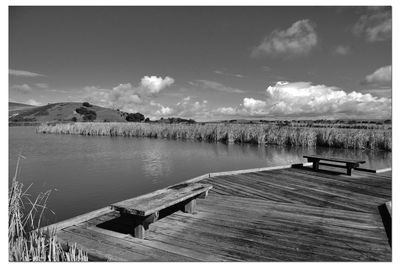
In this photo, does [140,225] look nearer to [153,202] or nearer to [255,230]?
[153,202]

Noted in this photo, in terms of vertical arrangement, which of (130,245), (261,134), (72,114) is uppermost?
(72,114)

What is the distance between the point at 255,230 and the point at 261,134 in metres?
21.0

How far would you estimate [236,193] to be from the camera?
6.25 meters

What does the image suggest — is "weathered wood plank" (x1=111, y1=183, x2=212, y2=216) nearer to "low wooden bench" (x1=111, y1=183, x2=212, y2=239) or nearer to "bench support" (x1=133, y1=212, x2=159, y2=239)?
"low wooden bench" (x1=111, y1=183, x2=212, y2=239)

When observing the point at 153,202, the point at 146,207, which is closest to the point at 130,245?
the point at 146,207

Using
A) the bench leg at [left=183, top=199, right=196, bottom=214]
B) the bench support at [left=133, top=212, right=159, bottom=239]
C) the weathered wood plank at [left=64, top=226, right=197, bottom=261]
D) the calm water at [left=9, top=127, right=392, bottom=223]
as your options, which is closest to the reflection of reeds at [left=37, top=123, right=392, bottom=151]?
the calm water at [left=9, top=127, right=392, bottom=223]

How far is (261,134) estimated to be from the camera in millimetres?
24516

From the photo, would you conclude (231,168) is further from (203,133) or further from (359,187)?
(203,133)

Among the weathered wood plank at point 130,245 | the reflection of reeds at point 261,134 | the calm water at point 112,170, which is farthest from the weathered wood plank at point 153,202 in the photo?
the reflection of reeds at point 261,134

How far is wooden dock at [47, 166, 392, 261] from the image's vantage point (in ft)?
11.1

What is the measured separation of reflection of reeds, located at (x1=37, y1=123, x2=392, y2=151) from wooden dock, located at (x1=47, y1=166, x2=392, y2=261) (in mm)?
15436

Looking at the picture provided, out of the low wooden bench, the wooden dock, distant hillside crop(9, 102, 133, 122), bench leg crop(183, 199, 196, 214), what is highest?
distant hillside crop(9, 102, 133, 122)

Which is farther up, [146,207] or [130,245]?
[146,207]

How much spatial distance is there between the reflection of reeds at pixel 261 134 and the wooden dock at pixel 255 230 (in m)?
15.4
